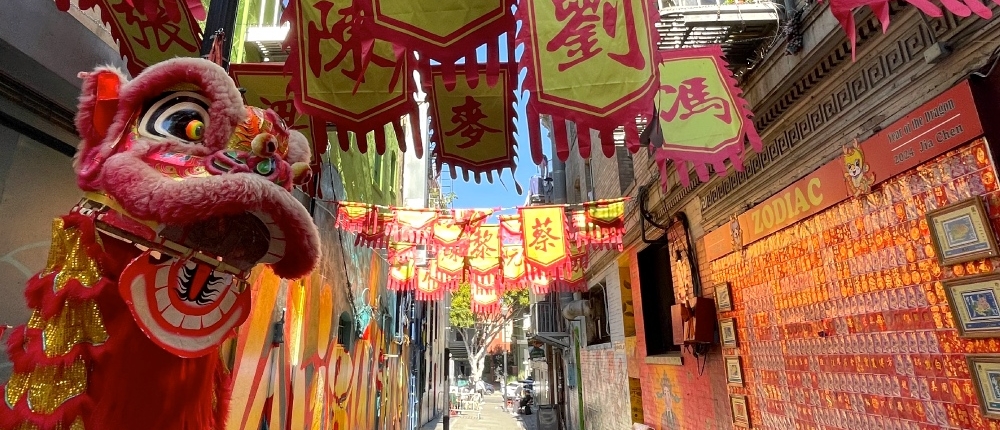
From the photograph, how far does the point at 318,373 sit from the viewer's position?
6.11 m

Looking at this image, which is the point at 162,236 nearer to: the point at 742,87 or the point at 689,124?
the point at 689,124

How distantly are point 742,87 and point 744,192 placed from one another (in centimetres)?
119

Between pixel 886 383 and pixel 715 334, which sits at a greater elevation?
pixel 715 334

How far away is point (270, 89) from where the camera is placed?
11.9ft

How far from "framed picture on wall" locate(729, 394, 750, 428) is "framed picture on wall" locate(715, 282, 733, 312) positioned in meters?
1.01

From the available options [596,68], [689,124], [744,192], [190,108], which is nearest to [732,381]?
[744,192]

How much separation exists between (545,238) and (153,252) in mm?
6926

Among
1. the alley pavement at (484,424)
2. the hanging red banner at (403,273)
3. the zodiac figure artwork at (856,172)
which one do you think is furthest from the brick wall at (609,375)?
the zodiac figure artwork at (856,172)

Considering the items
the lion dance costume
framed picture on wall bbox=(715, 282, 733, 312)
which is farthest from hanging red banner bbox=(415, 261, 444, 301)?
the lion dance costume

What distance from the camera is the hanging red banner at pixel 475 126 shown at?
3.72 metres

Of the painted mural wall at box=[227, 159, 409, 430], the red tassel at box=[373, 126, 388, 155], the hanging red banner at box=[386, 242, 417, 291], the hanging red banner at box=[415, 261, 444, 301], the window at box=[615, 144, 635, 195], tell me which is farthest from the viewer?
the hanging red banner at box=[415, 261, 444, 301]

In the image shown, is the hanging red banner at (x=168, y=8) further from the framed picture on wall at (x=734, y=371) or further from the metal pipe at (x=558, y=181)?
the metal pipe at (x=558, y=181)

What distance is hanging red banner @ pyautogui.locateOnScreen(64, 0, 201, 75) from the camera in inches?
106

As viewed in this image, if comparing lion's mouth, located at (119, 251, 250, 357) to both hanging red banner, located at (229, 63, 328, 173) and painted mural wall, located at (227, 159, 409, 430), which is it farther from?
painted mural wall, located at (227, 159, 409, 430)
